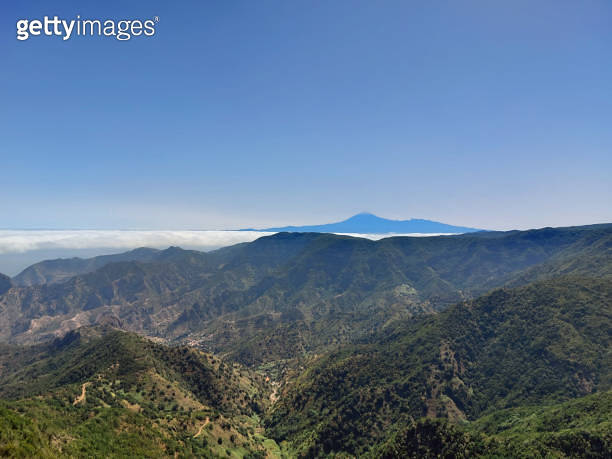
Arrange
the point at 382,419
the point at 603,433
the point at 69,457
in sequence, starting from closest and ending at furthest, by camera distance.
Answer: the point at 69,457
the point at 603,433
the point at 382,419

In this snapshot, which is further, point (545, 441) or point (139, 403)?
point (139, 403)


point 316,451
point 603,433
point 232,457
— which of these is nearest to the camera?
point 603,433

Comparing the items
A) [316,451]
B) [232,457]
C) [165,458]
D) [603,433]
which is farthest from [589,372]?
[165,458]

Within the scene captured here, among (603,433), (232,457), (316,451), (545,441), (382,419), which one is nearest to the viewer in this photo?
(603,433)

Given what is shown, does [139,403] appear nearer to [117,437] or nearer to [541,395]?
[117,437]

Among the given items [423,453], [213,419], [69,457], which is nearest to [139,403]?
[213,419]

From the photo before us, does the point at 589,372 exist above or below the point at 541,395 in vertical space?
above

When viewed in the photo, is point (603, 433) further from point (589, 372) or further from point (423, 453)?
point (589, 372)

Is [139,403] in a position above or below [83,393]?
below

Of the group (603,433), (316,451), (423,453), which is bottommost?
(316,451)
